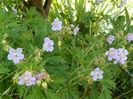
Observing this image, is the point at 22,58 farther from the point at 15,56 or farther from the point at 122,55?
the point at 122,55

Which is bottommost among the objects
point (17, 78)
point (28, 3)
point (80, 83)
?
point (17, 78)

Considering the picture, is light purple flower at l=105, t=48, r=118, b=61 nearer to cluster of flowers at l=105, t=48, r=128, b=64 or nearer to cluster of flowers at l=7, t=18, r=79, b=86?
cluster of flowers at l=105, t=48, r=128, b=64

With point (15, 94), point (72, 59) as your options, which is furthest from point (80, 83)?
point (15, 94)

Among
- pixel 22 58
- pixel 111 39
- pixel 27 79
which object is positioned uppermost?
pixel 111 39

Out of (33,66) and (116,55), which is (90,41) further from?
(33,66)

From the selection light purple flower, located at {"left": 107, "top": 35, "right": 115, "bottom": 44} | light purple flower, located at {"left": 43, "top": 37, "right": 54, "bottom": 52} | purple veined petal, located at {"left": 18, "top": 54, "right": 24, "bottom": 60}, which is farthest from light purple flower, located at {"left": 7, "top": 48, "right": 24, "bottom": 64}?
light purple flower, located at {"left": 107, "top": 35, "right": 115, "bottom": 44}

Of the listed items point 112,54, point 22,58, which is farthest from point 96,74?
point 22,58

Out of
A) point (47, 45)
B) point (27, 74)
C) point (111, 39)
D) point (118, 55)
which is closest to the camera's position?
point (27, 74)

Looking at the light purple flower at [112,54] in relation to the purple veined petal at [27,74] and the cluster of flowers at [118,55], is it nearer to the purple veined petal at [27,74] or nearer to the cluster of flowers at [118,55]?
the cluster of flowers at [118,55]

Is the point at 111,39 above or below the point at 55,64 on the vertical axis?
above
